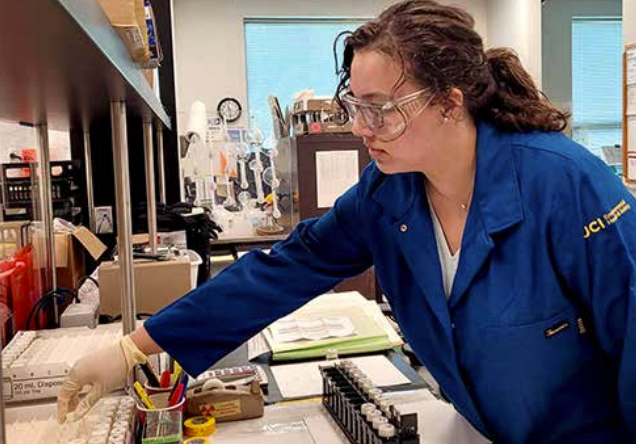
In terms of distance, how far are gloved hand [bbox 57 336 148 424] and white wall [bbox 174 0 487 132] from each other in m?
5.32

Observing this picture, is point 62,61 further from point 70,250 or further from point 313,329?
point 70,250

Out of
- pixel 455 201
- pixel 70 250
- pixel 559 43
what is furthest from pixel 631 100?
pixel 559 43

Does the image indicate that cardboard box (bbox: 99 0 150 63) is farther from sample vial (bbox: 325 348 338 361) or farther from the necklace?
sample vial (bbox: 325 348 338 361)

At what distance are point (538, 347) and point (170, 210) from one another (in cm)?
197

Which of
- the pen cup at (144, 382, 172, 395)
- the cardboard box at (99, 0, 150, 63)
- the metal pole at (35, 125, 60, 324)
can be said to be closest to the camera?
the cardboard box at (99, 0, 150, 63)

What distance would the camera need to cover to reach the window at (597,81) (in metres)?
6.83

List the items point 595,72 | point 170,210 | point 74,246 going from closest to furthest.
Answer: point 74,246
point 170,210
point 595,72

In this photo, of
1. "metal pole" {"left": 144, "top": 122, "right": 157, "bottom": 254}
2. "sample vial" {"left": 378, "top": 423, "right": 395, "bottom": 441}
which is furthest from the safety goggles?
"metal pole" {"left": 144, "top": 122, "right": 157, "bottom": 254}

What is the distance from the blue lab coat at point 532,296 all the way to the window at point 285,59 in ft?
17.7

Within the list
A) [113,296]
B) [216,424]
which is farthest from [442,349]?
[113,296]

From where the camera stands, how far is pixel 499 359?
100 cm

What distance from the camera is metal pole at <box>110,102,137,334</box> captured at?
1165 mm

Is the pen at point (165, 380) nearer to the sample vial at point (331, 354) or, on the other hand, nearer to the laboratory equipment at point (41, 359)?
the laboratory equipment at point (41, 359)

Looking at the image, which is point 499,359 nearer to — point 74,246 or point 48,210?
point 48,210
